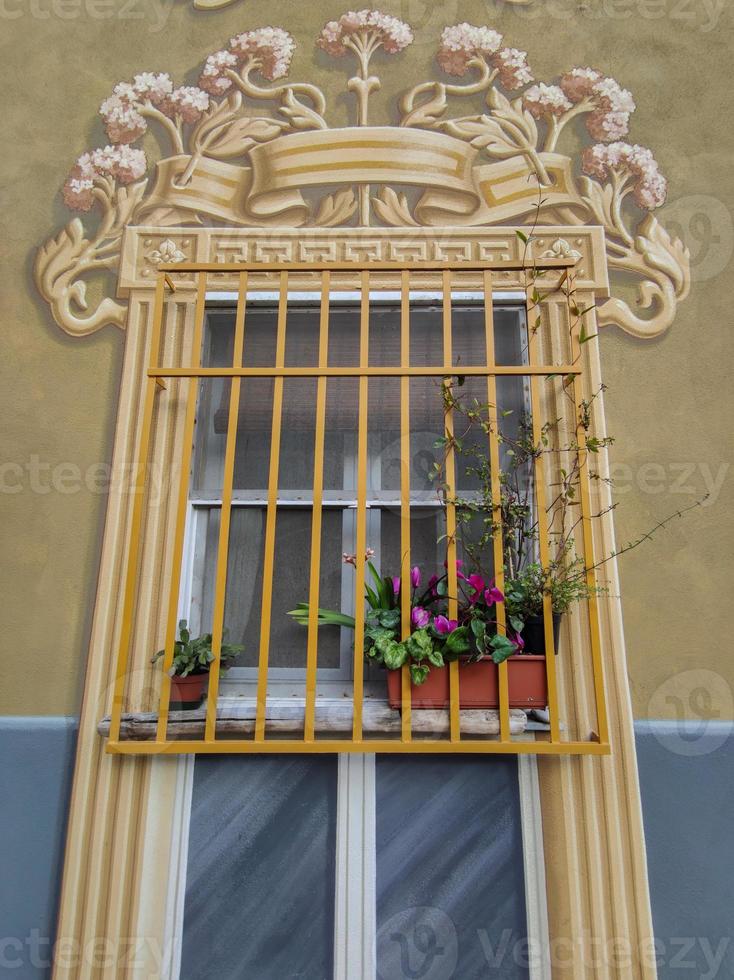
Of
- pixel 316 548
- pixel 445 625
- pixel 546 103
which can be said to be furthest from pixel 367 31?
pixel 445 625

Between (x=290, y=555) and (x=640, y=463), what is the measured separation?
128cm

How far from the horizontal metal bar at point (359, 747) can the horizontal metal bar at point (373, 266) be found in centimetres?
157

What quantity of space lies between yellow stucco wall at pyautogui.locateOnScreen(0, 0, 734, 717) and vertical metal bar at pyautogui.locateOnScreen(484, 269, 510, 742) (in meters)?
0.46

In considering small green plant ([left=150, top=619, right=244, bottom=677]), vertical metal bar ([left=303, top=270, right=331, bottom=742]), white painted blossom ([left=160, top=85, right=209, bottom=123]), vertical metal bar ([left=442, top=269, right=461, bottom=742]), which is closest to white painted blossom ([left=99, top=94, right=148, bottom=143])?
white painted blossom ([left=160, top=85, right=209, bottom=123])

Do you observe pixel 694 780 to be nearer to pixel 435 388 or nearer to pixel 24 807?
pixel 435 388

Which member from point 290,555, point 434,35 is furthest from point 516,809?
point 434,35

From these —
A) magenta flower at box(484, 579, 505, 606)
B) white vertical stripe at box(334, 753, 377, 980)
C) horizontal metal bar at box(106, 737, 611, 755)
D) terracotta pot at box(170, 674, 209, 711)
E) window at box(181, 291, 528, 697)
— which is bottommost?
white vertical stripe at box(334, 753, 377, 980)

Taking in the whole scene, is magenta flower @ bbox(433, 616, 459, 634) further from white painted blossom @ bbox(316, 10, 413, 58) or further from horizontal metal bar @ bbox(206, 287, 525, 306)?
white painted blossom @ bbox(316, 10, 413, 58)

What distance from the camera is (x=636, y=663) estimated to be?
2.20m

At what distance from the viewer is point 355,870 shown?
2076mm

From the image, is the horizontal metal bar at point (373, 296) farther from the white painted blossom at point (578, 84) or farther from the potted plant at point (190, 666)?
the potted plant at point (190, 666)

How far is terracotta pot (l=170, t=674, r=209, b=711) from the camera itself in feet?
6.98

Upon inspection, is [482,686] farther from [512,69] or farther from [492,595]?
[512,69]

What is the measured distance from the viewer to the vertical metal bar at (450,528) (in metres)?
2.04
